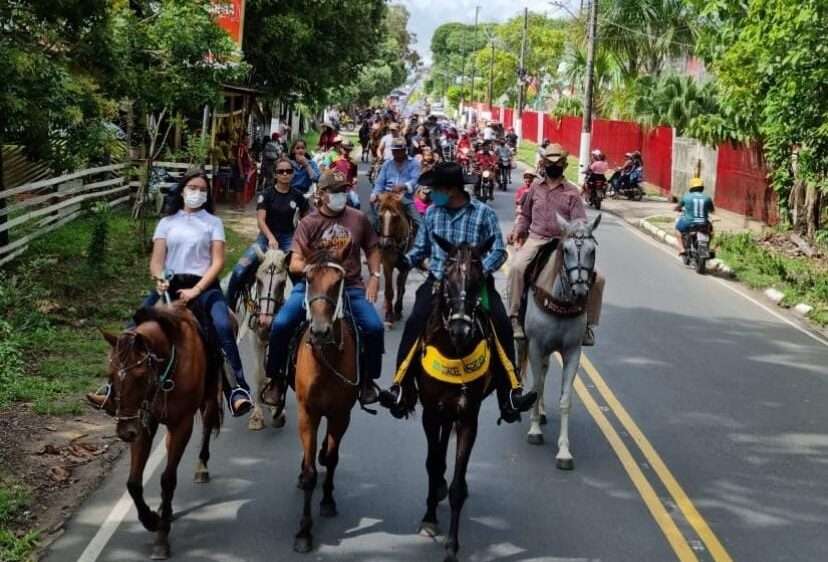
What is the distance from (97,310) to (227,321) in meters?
6.88

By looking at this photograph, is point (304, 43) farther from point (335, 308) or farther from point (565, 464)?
point (335, 308)

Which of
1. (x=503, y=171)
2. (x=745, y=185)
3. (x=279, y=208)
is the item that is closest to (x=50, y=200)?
(x=279, y=208)

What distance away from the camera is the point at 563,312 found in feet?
30.3

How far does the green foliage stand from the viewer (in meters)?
28.6

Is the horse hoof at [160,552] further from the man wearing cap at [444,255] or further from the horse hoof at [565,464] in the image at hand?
the horse hoof at [565,464]

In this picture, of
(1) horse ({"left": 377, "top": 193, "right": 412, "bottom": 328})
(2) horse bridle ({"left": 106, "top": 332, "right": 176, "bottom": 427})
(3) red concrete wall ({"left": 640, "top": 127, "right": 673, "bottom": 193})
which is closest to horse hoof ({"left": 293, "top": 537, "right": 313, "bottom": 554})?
(2) horse bridle ({"left": 106, "top": 332, "right": 176, "bottom": 427})

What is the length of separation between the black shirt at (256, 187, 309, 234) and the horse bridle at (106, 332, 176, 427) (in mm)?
4192

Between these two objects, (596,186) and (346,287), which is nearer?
(346,287)

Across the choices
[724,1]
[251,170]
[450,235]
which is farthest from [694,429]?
[251,170]

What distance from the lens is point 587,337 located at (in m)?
9.80

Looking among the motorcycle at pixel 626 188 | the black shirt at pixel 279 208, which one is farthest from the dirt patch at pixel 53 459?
the motorcycle at pixel 626 188

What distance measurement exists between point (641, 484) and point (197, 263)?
377cm

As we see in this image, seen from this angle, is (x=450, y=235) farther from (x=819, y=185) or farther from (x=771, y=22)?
(x=819, y=185)

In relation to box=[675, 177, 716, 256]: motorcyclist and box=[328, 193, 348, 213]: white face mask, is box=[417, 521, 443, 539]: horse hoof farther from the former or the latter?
box=[675, 177, 716, 256]: motorcyclist
